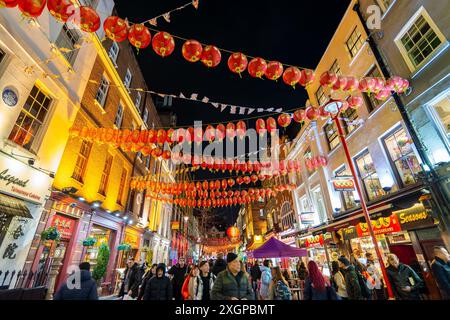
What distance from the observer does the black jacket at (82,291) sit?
3.89 m

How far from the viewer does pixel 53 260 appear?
894 cm

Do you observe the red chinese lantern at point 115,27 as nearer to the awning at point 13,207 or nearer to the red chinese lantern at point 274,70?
the red chinese lantern at point 274,70

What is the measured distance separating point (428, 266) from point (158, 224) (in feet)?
73.3

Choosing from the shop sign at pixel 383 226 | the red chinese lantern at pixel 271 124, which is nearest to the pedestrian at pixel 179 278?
the red chinese lantern at pixel 271 124

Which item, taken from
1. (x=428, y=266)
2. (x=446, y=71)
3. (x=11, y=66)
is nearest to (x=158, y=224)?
(x=11, y=66)

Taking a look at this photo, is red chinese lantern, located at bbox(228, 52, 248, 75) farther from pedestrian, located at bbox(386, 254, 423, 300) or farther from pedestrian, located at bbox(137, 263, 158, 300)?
pedestrian, located at bbox(137, 263, 158, 300)

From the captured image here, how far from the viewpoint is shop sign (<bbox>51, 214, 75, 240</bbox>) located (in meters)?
9.26

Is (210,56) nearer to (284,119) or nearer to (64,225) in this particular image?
(284,119)

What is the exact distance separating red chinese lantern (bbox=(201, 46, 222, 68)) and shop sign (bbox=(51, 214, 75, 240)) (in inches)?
360

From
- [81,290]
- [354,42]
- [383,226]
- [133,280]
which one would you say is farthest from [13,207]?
[354,42]

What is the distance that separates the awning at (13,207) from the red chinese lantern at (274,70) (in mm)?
9062

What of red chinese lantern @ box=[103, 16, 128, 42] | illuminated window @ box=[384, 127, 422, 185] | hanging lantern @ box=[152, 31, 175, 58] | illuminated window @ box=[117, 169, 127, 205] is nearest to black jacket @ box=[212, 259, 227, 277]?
hanging lantern @ box=[152, 31, 175, 58]

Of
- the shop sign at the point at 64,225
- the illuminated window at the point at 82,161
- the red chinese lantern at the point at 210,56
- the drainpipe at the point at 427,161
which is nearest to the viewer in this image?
the red chinese lantern at the point at 210,56

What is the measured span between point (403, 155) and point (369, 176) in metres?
2.29
